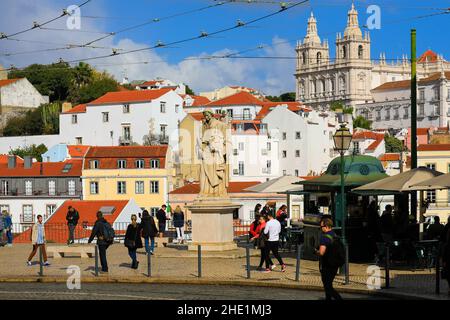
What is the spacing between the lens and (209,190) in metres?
28.2

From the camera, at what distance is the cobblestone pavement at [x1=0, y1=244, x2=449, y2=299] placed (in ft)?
65.8

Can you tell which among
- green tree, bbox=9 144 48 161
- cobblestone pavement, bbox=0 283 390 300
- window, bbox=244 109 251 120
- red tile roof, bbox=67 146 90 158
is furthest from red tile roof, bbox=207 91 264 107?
cobblestone pavement, bbox=0 283 390 300

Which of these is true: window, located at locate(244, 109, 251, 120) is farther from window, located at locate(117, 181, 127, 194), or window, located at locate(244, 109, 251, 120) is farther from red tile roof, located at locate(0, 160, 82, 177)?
window, located at locate(117, 181, 127, 194)

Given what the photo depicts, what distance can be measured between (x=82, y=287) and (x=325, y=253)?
699 centimetres

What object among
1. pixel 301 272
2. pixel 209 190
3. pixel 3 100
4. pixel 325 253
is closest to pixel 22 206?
pixel 3 100

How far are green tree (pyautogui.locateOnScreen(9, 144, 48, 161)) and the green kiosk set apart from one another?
86149mm

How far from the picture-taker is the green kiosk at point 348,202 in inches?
989

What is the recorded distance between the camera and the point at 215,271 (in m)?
23.5

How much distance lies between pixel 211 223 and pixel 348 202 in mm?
4621

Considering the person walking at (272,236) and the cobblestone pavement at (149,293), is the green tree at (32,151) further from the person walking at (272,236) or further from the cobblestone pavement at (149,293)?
the cobblestone pavement at (149,293)

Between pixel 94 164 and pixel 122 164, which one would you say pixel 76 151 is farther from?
pixel 122 164

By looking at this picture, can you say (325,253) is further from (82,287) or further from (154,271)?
(154,271)

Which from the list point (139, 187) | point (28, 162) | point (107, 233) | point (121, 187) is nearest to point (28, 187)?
point (28, 162)
